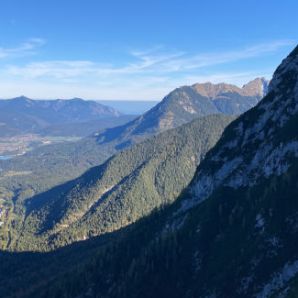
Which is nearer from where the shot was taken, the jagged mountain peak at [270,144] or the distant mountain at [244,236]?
the distant mountain at [244,236]

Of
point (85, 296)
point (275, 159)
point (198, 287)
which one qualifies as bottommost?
point (85, 296)

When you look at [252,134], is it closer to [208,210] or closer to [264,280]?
[208,210]

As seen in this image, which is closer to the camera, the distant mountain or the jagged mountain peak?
the distant mountain

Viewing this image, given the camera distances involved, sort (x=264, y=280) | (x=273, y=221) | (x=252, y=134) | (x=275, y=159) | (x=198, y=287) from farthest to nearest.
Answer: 1. (x=252, y=134)
2. (x=275, y=159)
3. (x=198, y=287)
4. (x=273, y=221)
5. (x=264, y=280)

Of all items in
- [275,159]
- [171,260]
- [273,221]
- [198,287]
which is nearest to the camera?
[273,221]

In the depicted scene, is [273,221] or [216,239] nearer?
[273,221]

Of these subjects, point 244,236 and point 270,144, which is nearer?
point 244,236

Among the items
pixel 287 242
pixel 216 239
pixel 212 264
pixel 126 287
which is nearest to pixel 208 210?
pixel 216 239

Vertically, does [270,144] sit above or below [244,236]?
above

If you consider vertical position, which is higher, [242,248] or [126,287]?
[242,248]

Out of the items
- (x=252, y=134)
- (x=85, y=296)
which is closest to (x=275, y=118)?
(x=252, y=134)
